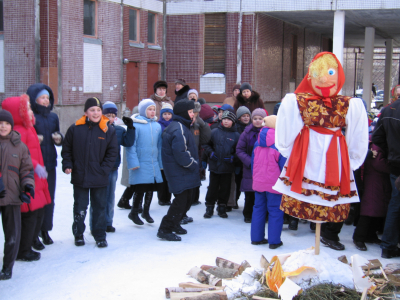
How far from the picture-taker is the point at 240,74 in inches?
674

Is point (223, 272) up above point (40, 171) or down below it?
below

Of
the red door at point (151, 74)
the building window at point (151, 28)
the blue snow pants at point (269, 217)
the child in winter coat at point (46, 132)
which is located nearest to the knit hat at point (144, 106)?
the child in winter coat at point (46, 132)

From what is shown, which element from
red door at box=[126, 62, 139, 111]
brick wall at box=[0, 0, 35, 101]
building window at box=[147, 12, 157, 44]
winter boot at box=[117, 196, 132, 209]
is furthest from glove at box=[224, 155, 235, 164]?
building window at box=[147, 12, 157, 44]

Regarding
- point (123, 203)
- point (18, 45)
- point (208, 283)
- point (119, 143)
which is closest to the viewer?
point (208, 283)

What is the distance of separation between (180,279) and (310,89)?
2058 millimetres

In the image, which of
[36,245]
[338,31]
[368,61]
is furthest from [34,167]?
[368,61]

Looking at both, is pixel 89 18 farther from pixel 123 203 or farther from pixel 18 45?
pixel 123 203

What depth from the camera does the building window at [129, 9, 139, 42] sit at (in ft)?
55.0

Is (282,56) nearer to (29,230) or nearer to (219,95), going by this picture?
(219,95)

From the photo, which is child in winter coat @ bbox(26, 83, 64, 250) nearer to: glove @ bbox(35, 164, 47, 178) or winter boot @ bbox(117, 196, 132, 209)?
glove @ bbox(35, 164, 47, 178)

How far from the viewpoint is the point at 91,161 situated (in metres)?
5.03

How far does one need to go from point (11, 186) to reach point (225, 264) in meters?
2.10

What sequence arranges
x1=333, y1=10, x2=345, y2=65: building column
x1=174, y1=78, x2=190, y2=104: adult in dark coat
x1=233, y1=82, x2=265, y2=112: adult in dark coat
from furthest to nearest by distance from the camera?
x1=333, y1=10, x2=345, y2=65: building column
x1=174, y1=78, x2=190, y2=104: adult in dark coat
x1=233, y1=82, x2=265, y2=112: adult in dark coat

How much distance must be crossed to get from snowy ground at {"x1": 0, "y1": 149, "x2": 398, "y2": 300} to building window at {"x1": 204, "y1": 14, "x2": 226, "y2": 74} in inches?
456
